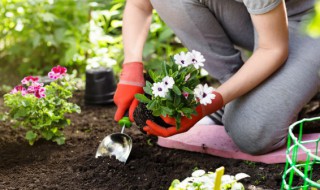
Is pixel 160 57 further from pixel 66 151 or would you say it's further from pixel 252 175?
pixel 252 175

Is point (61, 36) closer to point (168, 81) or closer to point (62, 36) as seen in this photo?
point (62, 36)

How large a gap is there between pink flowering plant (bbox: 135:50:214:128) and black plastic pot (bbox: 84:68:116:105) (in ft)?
3.42

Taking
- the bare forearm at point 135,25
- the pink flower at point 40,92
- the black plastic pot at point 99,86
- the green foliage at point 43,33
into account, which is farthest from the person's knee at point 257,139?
the green foliage at point 43,33

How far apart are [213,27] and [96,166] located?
0.83m

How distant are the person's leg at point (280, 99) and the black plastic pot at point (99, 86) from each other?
984mm

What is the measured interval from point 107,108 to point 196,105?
1.17 m

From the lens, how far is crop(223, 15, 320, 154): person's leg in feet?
7.41

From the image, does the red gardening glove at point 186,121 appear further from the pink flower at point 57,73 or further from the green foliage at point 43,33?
the green foliage at point 43,33

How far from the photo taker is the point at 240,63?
259cm

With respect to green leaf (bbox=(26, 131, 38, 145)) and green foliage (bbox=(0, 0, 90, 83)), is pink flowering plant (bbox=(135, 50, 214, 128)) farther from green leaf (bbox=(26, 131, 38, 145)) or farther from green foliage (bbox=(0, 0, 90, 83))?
green foliage (bbox=(0, 0, 90, 83))

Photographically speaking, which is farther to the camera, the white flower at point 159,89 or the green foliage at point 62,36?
the green foliage at point 62,36

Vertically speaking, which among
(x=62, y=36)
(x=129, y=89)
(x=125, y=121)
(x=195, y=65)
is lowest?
(x=62, y=36)

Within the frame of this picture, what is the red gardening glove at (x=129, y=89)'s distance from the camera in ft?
7.41

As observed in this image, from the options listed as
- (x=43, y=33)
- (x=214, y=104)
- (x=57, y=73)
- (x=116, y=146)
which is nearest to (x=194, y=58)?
(x=214, y=104)
